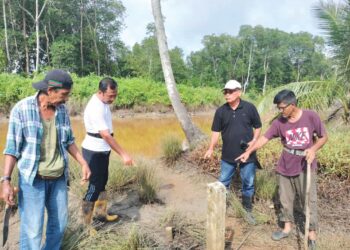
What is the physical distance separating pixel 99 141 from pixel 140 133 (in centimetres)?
1101

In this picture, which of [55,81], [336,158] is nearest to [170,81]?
[336,158]

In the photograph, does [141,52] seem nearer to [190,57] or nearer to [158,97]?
[158,97]

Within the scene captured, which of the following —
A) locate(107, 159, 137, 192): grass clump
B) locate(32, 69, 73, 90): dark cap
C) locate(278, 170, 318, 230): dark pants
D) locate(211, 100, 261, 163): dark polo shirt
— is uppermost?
locate(32, 69, 73, 90): dark cap

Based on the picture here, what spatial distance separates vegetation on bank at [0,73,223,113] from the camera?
17.8m

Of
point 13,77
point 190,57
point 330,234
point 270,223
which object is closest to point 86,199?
point 270,223

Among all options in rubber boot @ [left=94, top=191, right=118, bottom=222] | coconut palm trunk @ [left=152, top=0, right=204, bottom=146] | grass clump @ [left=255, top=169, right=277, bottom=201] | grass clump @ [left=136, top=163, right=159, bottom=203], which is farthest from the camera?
coconut palm trunk @ [left=152, top=0, right=204, bottom=146]

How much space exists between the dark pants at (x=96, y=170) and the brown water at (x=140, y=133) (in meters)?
4.55

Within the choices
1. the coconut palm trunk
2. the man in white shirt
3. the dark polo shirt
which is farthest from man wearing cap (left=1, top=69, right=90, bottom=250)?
the coconut palm trunk

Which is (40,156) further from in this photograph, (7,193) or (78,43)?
(78,43)

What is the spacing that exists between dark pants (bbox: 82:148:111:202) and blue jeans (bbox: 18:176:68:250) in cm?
100

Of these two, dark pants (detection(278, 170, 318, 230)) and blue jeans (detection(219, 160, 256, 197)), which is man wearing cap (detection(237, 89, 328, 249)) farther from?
blue jeans (detection(219, 160, 256, 197))

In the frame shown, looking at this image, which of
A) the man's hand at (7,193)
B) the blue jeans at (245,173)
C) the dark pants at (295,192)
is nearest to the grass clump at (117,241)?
the man's hand at (7,193)

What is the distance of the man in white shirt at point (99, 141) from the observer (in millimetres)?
3982

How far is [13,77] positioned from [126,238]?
1734 cm
